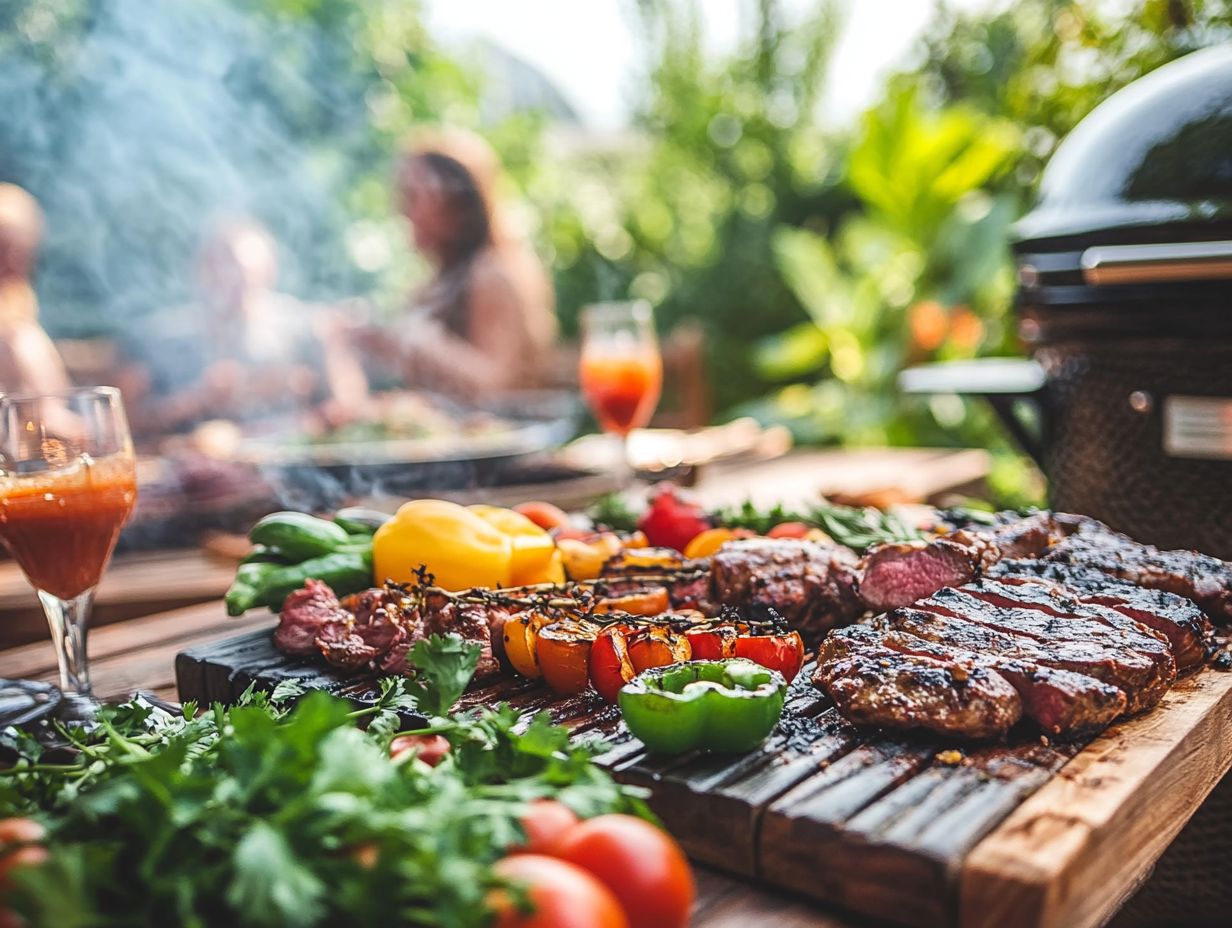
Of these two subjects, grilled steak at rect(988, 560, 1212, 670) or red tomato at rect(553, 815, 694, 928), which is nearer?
red tomato at rect(553, 815, 694, 928)

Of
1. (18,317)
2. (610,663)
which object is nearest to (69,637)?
(610,663)

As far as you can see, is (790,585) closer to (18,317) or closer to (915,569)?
(915,569)

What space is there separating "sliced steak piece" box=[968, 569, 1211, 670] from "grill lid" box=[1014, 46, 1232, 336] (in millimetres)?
850

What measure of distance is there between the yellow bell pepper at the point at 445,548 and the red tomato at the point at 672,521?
0.53 metres

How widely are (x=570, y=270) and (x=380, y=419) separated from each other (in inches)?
323

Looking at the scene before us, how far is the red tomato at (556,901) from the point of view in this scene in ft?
3.18

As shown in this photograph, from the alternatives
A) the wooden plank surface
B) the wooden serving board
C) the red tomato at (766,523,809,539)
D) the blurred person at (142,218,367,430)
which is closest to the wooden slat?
the wooden serving board

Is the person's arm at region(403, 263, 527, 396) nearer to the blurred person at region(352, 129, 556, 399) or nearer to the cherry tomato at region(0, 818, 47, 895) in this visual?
the blurred person at region(352, 129, 556, 399)

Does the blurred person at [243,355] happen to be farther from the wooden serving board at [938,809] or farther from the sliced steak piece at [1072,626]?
the wooden serving board at [938,809]

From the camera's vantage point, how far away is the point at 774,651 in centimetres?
→ 171

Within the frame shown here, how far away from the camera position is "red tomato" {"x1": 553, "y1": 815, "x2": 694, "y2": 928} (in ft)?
3.48

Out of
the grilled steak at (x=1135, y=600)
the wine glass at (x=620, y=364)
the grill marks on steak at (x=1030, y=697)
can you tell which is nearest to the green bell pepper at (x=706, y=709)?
the grill marks on steak at (x=1030, y=697)

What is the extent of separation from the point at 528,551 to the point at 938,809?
3.72ft

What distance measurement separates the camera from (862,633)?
1702mm
